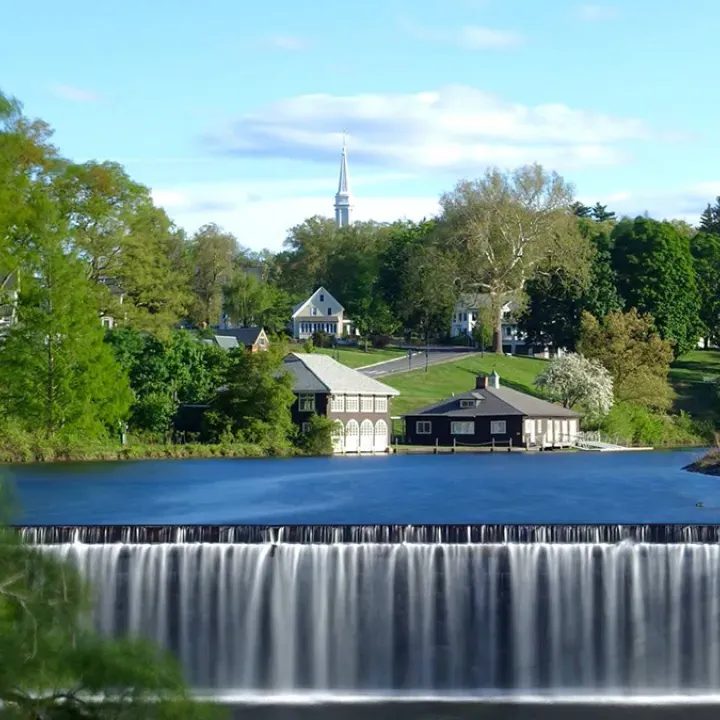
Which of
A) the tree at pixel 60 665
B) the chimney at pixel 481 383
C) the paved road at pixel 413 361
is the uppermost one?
the paved road at pixel 413 361

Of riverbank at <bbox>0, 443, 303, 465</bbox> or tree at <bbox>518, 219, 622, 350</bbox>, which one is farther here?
tree at <bbox>518, 219, 622, 350</bbox>

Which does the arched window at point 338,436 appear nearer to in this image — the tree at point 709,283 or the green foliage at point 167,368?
the green foliage at point 167,368

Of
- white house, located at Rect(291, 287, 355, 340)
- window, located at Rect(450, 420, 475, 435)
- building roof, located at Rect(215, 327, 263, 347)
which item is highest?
white house, located at Rect(291, 287, 355, 340)

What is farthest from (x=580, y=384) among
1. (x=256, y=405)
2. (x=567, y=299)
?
(x=256, y=405)

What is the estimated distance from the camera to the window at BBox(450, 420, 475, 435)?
7859 cm

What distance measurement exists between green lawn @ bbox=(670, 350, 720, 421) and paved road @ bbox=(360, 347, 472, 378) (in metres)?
15.0

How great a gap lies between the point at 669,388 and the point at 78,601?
7878cm

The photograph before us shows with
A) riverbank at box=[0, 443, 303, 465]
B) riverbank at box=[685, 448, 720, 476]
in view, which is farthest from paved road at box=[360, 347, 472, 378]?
riverbank at box=[685, 448, 720, 476]

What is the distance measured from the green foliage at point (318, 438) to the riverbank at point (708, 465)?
1856 centimetres

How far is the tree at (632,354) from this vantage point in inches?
3452

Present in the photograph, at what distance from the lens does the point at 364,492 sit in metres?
47.2

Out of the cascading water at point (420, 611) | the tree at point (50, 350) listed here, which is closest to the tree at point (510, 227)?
the tree at point (50, 350)

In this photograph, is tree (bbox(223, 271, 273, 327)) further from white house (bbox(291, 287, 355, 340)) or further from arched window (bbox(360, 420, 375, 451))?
arched window (bbox(360, 420, 375, 451))

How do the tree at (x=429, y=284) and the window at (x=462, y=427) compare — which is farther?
the tree at (x=429, y=284)
